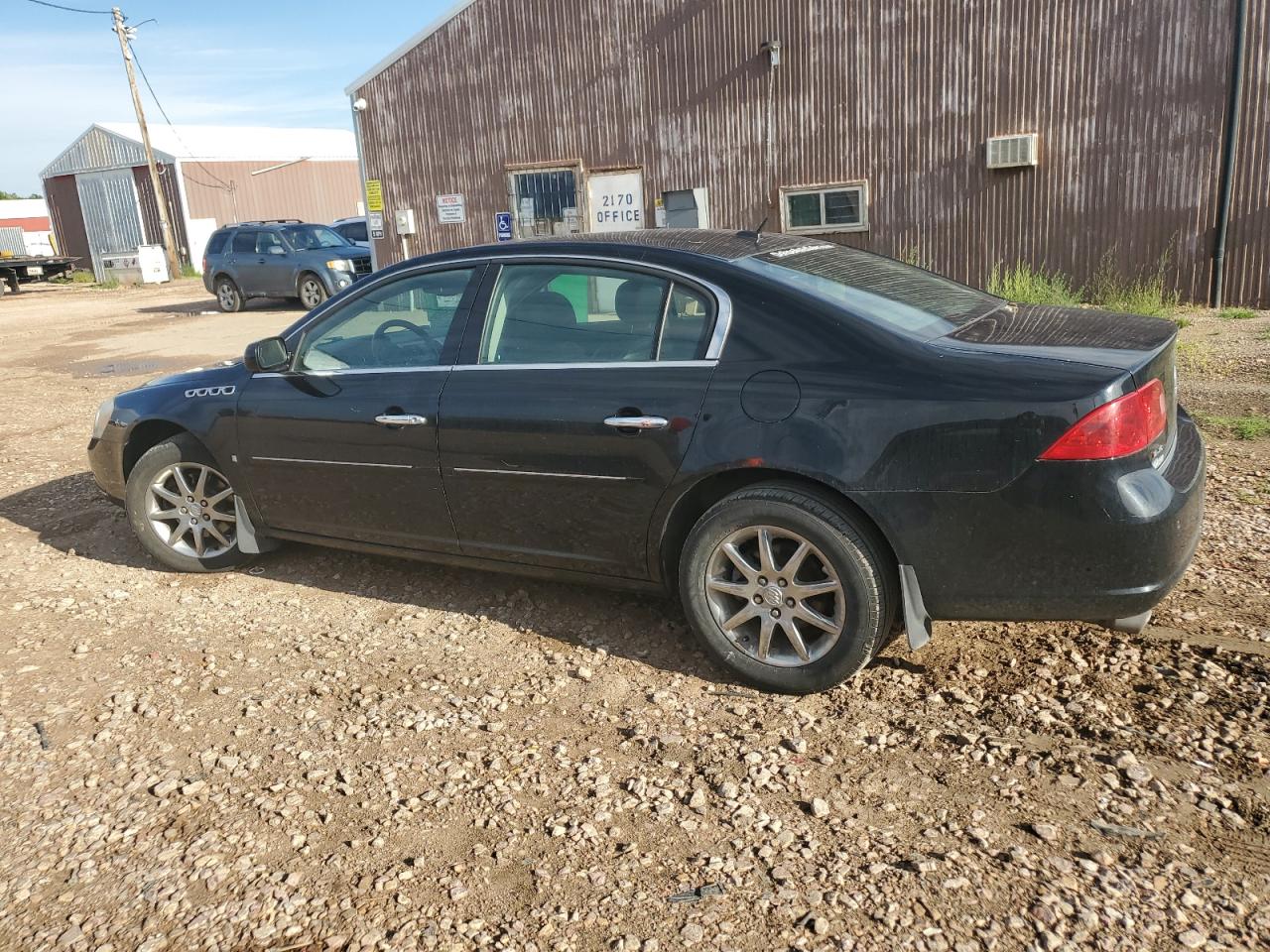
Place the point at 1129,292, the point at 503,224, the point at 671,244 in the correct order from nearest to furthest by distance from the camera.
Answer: the point at 671,244 < the point at 1129,292 < the point at 503,224

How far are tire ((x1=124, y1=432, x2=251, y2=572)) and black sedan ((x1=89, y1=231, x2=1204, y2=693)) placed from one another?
12.8 inches

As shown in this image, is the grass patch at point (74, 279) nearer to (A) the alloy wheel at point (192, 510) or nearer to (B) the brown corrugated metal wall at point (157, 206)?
(B) the brown corrugated metal wall at point (157, 206)

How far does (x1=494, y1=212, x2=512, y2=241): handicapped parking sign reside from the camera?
671 inches

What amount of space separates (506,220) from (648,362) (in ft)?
45.7

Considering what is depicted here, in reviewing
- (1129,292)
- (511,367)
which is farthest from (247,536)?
(1129,292)

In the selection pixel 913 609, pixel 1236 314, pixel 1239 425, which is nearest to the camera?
pixel 913 609

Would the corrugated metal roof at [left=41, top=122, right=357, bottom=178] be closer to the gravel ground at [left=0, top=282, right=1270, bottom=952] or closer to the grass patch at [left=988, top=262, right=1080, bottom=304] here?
the grass patch at [left=988, top=262, right=1080, bottom=304]

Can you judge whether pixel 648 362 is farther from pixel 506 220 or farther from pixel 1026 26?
pixel 506 220

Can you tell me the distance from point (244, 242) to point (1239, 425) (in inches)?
725

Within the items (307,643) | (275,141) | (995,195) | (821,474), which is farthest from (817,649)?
(275,141)

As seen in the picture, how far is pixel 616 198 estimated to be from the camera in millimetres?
16188

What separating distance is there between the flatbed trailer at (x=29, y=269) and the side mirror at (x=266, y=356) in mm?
33080

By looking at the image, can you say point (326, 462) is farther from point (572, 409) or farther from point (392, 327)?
point (572, 409)

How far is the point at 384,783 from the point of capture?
128 inches
